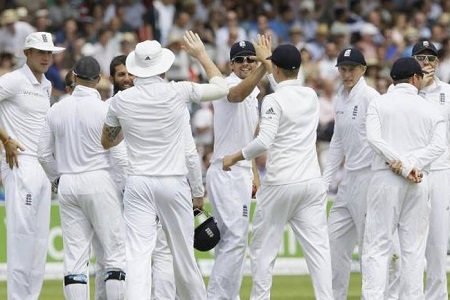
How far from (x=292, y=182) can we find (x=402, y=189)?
3.53ft

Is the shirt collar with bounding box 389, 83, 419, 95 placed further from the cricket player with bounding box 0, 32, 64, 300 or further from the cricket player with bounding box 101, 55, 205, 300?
the cricket player with bounding box 0, 32, 64, 300

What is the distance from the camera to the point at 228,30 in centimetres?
2503

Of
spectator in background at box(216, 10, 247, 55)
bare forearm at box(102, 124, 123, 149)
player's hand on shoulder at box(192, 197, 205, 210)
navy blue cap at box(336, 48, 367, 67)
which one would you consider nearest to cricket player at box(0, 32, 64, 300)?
bare forearm at box(102, 124, 123, 149)

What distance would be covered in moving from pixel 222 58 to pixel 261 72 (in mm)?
10969

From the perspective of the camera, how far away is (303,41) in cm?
2597

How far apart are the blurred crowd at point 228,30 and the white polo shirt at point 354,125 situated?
7358 mm

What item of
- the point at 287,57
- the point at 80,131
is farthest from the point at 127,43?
the point at 287,57

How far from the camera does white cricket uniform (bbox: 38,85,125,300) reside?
44.2 ft

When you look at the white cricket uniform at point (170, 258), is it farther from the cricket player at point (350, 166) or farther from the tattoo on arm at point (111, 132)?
the cricket player at point (350, 166)

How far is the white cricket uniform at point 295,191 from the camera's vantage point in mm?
13117

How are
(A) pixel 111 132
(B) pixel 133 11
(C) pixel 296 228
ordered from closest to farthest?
(A) pixel 111 132, (C) pixel 296 228, (B) pixel 133 11

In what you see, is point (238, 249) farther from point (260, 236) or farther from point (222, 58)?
point (222, 58)

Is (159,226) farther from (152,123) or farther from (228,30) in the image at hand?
(228,30)

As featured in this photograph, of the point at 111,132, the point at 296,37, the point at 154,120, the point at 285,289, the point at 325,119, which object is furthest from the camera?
the point at 296,37
